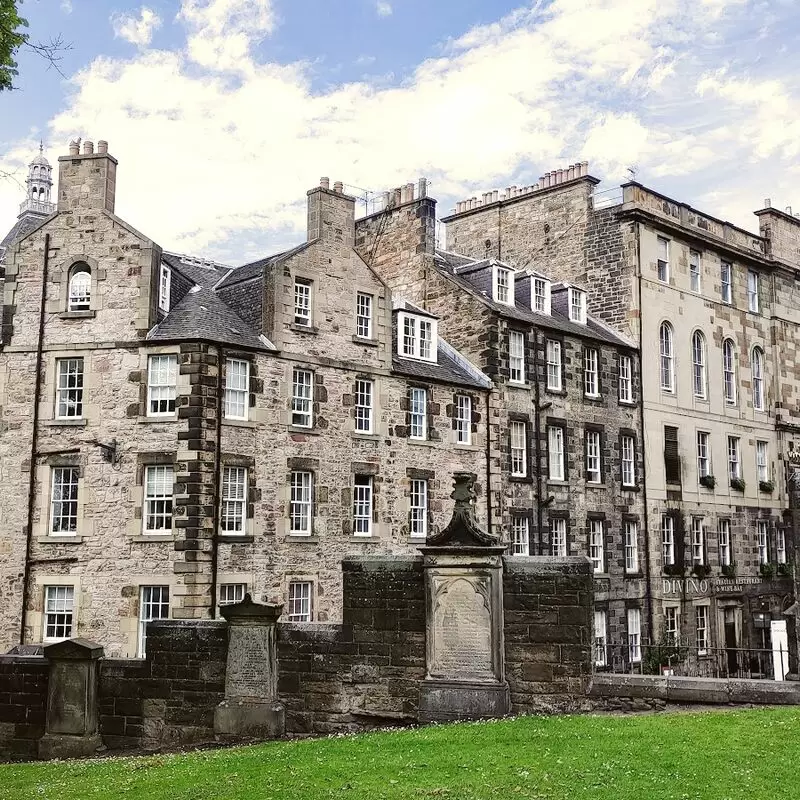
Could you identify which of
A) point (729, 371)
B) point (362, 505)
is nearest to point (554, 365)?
point (362, 505)

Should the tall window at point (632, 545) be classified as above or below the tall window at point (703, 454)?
below

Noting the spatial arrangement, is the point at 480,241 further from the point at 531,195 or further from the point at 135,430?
the point at 135,430

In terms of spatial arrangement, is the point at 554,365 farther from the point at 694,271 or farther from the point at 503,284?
the point at 694,271

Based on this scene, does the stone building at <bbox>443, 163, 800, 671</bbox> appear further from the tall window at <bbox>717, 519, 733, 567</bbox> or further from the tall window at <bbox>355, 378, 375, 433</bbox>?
the tall window at <bbox>355, 378, 375, 433</bbox>

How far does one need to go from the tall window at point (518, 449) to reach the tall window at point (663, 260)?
1046cm

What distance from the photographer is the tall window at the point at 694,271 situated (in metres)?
42.4

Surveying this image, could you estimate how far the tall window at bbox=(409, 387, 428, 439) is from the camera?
31828mm

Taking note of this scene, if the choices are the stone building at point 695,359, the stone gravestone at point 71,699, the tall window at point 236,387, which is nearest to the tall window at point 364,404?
the tall window at point 236,387

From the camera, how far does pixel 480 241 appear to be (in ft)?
149

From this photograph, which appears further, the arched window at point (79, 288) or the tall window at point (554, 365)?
the tall window at point (554, 365)

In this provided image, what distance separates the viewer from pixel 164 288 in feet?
92.1

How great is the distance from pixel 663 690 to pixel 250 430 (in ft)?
50.4

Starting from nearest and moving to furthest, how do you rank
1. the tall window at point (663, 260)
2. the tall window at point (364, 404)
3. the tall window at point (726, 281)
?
the tall window at point (364, 404), the tall window at point (663, 260), the tall window at point (726, 281)

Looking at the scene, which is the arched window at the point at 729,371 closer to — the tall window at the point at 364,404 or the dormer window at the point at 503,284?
the dormer window at the point at 503,284
